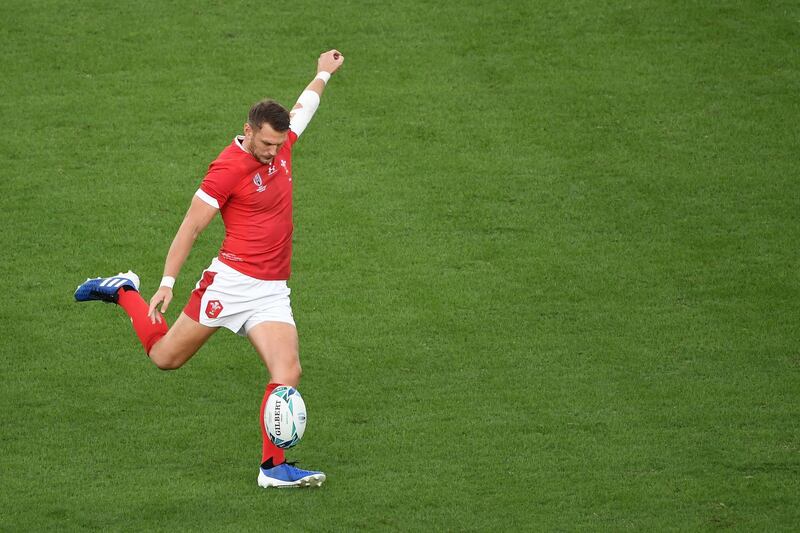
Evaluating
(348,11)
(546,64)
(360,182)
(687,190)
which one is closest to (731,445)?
(687,190)

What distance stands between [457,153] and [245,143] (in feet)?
18.6

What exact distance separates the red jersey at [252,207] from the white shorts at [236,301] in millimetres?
66

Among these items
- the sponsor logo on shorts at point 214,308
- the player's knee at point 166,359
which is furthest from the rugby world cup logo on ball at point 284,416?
the player's knee at point 166,359

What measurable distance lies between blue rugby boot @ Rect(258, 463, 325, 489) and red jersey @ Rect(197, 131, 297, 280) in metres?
1.28

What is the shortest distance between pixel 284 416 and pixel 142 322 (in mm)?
1703

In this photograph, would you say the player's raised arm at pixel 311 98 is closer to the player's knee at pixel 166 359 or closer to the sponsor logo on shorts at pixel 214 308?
the sponsor logo on shorts at pixel 214 308

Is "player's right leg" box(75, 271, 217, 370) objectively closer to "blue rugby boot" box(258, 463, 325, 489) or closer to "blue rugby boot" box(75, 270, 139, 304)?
"blue rugby boot" box(75, 270, 139, 304)

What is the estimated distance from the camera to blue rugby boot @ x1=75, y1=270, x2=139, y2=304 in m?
9.30

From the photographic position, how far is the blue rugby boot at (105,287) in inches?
366

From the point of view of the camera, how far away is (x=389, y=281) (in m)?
11.4

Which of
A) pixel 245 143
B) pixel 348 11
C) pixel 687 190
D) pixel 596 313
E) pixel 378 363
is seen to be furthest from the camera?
pixel 348 11

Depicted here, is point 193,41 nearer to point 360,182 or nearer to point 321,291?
point 360,182

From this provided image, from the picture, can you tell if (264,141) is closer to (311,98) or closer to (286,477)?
(311,98)

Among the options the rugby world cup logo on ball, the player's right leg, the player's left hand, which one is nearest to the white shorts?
the player's right leg
